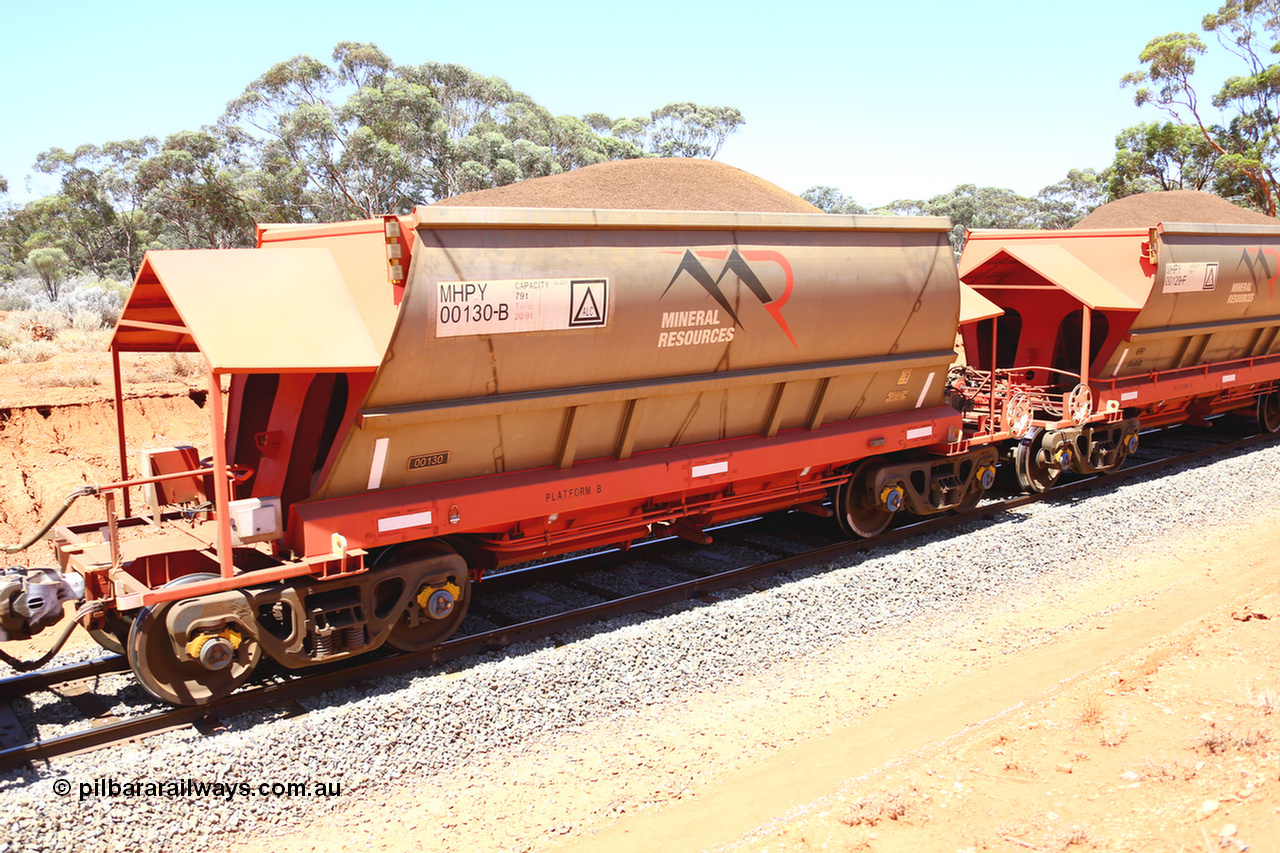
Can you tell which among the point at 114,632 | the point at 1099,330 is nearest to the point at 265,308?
the point at 114,632

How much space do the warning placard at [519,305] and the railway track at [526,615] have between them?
2575 millimetres

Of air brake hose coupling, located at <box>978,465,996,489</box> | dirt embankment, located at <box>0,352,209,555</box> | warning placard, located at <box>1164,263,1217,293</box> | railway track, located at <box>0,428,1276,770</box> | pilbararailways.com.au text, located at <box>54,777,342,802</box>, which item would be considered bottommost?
pilbararailways.com.au text, located at <box>54,777,342,802</box>

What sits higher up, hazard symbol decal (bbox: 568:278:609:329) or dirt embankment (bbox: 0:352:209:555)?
hazard symbol decal (bbox: 568:278:609:329)

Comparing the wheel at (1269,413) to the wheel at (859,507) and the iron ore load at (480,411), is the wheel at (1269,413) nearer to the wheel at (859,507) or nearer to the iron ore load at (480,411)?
the iron ore load at (480,411)

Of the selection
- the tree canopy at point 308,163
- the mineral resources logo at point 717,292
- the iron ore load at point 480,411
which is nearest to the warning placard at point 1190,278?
the iron ore load at point 480,411

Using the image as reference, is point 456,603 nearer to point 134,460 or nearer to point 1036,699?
point 1036,699

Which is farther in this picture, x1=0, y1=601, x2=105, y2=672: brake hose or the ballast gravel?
x1=0, y1=601, x2=105, y2=672: brake hose

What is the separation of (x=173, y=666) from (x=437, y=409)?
2.58 meters

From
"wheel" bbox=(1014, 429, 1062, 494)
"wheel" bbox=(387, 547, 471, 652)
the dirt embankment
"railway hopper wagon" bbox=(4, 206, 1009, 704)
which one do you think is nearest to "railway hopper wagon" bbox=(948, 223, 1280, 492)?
"wheel" bbox=(1014, 429, 1062, 494)

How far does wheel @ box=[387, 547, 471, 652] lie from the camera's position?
7457 mm

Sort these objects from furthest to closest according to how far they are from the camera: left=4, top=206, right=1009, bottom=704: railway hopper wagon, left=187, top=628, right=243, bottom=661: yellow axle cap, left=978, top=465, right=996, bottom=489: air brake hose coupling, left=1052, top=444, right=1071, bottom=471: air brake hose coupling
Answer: left=1052, top=444, right=1071, bottom=471: air brake hose coupling, left=978, top=465, right=996, bottom=489: air brake hose coupling, left=4, top=206, right=1009, bottom=704: railway hopper wagon, left=187, top=628, right=243, bottom=661: yellow axle cap

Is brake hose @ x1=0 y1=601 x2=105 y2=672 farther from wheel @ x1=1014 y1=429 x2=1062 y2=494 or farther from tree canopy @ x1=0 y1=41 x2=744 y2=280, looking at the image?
tree canopy @ x1=0 y1=41 x2=744 y2=280

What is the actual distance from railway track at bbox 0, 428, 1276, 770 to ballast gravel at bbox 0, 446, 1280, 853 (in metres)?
0.15

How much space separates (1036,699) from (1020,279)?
8648 mm
